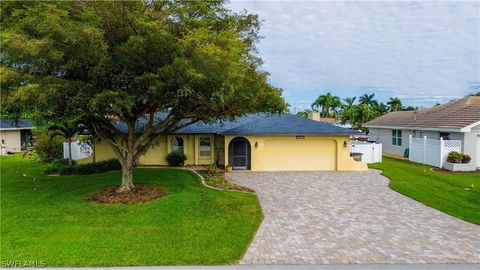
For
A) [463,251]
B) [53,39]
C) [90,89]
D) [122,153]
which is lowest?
[463,251]

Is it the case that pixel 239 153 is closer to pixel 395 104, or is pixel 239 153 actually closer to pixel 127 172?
pixel 127 172

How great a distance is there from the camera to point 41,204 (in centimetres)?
1198

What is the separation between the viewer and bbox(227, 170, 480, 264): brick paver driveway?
7570 mm

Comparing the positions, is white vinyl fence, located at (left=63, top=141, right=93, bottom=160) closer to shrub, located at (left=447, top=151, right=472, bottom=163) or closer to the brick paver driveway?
the brick paver driveway

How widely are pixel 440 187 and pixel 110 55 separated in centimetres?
1522

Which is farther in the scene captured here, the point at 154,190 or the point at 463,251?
the point at 154,190

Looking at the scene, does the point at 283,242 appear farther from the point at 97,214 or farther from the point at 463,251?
the point at 97,214

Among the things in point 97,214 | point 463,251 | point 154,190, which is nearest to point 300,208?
point 463,251

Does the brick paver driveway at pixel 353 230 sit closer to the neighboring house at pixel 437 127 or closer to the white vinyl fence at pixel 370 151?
the white vinyl fence at pixel 370 151

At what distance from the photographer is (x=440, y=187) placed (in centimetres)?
1556

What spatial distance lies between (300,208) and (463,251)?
502 cm

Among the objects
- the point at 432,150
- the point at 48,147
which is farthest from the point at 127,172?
the point at 432,150

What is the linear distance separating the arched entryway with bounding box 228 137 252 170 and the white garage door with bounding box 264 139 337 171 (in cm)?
121

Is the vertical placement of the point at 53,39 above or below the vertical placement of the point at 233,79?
above
